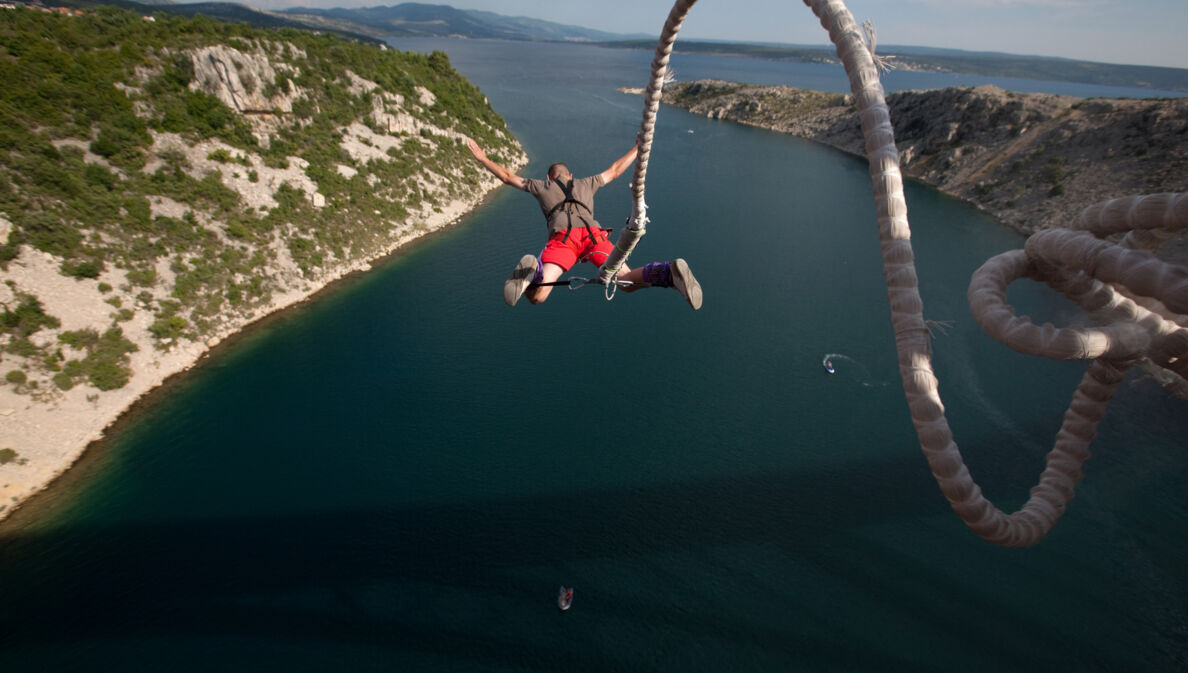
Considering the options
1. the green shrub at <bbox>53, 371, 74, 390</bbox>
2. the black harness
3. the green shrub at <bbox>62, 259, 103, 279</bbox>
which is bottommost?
the green shrub at <bbox>53, 371, 74, 390</bbox>

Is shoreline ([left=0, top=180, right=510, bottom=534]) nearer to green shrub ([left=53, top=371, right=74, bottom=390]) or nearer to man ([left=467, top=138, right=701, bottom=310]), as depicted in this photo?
green shrub ([left=53, top=371, right=74, bottom=390])

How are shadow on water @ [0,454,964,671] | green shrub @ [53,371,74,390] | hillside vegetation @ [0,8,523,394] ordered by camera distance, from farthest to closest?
1. hillside vegetation @ [0,8,523,394]
2. green shrub @ [53,371,74,390]
3. shadow on water @ [0,454,964,671]

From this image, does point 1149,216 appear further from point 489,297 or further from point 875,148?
point 489,297

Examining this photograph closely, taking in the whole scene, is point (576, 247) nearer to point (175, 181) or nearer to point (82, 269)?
point (82, 269)

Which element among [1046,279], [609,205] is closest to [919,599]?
[1046,279]

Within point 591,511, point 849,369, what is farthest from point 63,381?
point 849,369

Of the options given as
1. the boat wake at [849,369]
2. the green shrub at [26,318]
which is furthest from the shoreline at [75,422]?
the boat wake at [849,369]

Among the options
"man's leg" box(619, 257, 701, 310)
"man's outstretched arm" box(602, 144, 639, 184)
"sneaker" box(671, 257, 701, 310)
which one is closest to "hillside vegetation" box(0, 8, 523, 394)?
"man's outstretched arm" box(602, 144, 639, 184)
